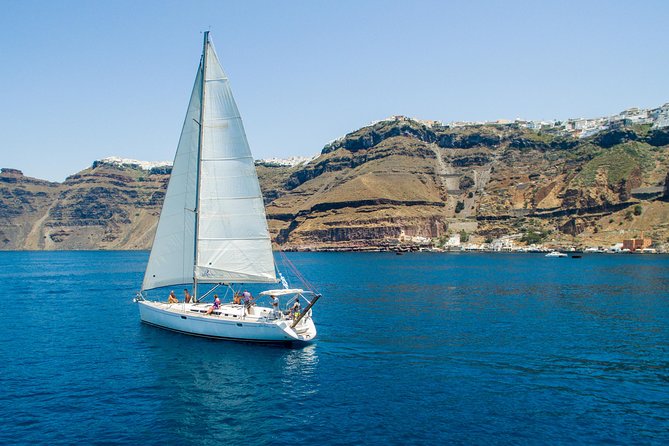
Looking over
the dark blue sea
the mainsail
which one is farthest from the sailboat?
the dark blue sea

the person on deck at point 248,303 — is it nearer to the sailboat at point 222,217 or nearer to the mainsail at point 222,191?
the sailboat at point 222,217

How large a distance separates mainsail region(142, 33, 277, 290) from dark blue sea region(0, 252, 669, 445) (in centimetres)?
507

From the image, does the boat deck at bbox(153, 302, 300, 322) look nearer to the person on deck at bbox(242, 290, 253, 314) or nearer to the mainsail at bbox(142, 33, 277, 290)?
the person on deck at bbox(242, 290, 253, 314)

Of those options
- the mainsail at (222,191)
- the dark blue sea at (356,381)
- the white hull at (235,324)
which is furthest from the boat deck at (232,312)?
the mainsail at (222,191)

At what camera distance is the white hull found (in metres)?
33.3

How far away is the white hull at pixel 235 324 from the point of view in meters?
33.3

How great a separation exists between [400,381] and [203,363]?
11230 mm

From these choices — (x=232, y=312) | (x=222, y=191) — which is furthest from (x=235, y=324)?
(x=222, y=191)

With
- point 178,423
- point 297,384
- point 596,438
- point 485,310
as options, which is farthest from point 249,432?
point 485,310

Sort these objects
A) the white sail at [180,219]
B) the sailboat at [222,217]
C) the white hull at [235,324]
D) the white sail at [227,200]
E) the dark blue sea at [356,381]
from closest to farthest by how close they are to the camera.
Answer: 1. the dark blue sea at [356,381]
2. the white hull at [235,324]
3. the sailboat at [222,217]
4. the white sail at [227,200]
5. the white sail at [180,219]

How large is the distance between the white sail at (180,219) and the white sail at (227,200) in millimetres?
1384

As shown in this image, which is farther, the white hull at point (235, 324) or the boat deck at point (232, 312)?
the boat deck at point (232, 312)

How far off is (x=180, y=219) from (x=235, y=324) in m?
8.72

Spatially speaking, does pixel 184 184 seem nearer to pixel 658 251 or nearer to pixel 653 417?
pixel 653 417
